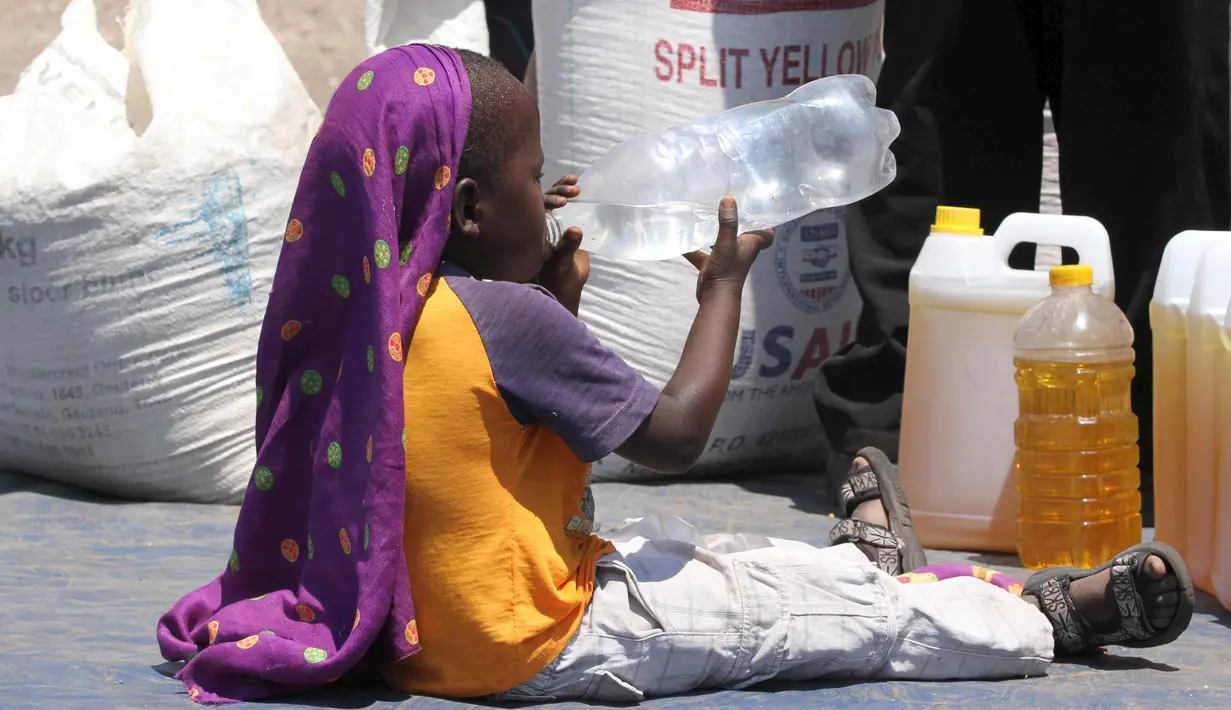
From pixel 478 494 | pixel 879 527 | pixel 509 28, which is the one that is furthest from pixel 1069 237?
pixel 509 28

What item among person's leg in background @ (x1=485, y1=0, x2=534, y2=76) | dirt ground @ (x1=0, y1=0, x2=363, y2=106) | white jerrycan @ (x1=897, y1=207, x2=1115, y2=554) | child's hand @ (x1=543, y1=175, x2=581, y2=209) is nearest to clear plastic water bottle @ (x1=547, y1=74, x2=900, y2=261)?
child's hand @ (x1=543, y1=175, x2=581, y2=209)

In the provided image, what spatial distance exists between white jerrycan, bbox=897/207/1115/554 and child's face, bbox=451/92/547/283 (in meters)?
1.05

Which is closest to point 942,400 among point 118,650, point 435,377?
point 435,377

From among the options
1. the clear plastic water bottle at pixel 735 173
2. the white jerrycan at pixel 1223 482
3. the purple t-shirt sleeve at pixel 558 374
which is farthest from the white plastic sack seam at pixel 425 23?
the white jerrycan at pixel 1223 482

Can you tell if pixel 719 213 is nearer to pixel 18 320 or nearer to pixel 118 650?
pixel 118 650

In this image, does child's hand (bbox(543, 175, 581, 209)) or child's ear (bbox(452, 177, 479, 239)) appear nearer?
child's ear (bbox(452, 177, 479, 239))

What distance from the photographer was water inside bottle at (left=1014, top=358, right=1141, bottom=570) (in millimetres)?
2588

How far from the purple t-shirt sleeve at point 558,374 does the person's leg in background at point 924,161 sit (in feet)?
4.22

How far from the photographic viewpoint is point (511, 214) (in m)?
1.86

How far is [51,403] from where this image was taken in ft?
9.89

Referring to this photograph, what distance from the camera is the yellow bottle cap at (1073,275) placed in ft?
8.26

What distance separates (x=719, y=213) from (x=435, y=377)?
1.39ft

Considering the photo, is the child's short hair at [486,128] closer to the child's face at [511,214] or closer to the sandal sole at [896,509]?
the child's face at [511,214]

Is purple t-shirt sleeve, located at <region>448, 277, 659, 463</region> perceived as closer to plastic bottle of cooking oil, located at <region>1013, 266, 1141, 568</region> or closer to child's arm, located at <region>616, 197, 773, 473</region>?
child's arm, located at <region>616, 197, 773, 473</region>
